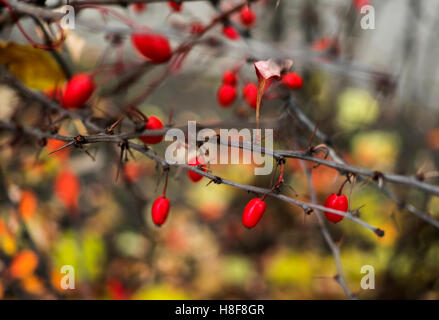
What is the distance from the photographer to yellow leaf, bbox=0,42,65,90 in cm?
86

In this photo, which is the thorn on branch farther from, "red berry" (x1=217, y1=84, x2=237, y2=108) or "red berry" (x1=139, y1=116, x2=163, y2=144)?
"red berry" (x1=217, y1=84, x2=237, y2=108)

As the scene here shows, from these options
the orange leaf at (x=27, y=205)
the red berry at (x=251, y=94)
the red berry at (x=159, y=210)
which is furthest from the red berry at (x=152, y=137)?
the orange leaf at (x=27, y=205)

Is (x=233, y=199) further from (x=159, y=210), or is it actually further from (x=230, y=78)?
(x=159, y=210)

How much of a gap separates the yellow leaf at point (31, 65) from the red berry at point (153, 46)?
266 mm

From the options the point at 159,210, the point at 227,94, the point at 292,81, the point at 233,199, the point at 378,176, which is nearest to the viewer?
the point at 378,176

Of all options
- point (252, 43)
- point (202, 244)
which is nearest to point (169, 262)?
point (202, 244)

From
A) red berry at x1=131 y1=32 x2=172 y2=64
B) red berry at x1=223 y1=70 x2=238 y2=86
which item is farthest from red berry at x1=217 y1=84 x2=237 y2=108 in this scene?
red berry at x1=131 y1=32 x2=172 y2=64

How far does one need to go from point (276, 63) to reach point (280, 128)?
308 millimetres

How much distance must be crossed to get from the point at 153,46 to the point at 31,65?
1.16 ft

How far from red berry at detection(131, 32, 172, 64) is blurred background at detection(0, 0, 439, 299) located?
0.20 m

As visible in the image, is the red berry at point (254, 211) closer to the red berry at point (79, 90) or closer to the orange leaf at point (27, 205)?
the red berry at point (79, 90)

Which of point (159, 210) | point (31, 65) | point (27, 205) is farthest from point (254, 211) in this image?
point (27, 205)

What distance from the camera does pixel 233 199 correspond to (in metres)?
2.30

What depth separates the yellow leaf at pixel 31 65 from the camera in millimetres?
863
